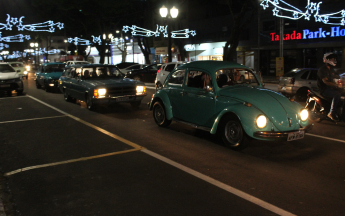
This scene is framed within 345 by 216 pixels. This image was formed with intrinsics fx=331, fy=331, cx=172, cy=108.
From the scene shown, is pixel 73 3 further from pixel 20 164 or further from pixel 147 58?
pixel 20 164

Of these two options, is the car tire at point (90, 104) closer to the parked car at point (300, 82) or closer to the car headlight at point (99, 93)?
the car headlight at point (99, 93)

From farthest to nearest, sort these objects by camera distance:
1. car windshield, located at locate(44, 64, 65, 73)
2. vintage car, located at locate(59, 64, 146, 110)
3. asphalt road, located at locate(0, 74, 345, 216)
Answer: car windshield, located at locate(44, 64, 65, 73) < vintage car, located at locate(59, 64, 146, 110) < asphalt road, located at locate(0, 74, 345, 216)

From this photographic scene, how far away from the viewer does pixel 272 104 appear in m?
6.52

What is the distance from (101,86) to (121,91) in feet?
2.44

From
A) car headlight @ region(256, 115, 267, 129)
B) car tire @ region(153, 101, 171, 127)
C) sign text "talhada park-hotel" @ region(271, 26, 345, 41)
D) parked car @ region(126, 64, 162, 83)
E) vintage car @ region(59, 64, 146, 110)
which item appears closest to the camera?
car headlight @ region(256, 115, 267, 129)

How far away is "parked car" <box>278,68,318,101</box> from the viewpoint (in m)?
13.3

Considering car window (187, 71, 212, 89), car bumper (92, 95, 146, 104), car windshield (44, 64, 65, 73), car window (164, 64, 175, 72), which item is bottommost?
car bumper (92, 95, 146, 104)

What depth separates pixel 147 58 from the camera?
4394 cm

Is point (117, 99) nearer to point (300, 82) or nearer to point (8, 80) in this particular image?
point (300, 82)

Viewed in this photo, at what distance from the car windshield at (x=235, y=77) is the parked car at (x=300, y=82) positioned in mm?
6444

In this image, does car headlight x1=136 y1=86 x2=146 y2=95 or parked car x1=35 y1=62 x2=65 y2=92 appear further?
parked car x1=35 y1=62 x2=65 y2=92

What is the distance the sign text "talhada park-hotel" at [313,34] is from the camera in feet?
81.2

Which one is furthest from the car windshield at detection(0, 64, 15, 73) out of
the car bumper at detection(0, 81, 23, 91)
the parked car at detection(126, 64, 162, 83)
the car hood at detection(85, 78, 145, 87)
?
the parked car at detection(126, 64, 162, 83)

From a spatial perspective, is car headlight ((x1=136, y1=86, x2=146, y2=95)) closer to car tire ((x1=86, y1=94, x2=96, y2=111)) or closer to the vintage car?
the vintage car
